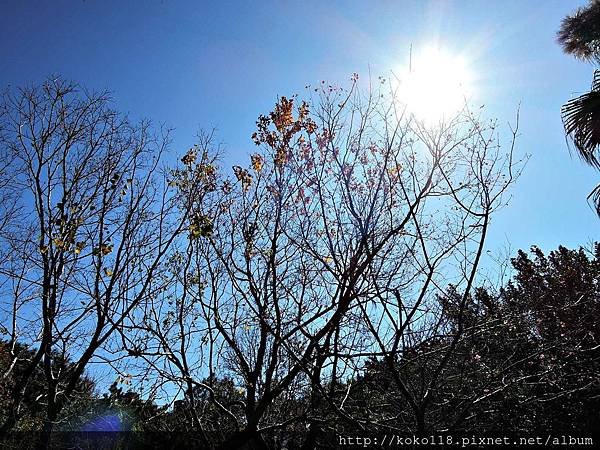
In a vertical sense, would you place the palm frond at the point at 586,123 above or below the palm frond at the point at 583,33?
below

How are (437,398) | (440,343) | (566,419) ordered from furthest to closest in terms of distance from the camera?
1. (566,419)
2. (437,398)
3. (440,343)

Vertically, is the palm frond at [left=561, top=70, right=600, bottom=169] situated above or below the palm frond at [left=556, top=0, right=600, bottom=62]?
below

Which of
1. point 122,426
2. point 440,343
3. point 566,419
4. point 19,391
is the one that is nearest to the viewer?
point 440,343

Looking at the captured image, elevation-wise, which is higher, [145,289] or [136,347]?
[145,289]

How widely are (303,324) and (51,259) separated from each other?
3.86 metres

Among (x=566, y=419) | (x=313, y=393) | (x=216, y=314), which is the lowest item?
(x=566, y=419)

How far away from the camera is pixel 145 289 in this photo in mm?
6242

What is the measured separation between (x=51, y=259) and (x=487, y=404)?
20.7 ft

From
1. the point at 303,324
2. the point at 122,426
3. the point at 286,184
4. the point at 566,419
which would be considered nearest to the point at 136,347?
the point at 303,324

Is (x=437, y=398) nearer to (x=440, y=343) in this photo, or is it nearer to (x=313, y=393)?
(x=440, y=343)

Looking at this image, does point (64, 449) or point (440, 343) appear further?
point (64, 449)

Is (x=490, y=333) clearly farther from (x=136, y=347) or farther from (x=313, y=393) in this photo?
(x=136, y=347)

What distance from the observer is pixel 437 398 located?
5367mm

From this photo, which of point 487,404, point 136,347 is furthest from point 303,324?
point 487,404
